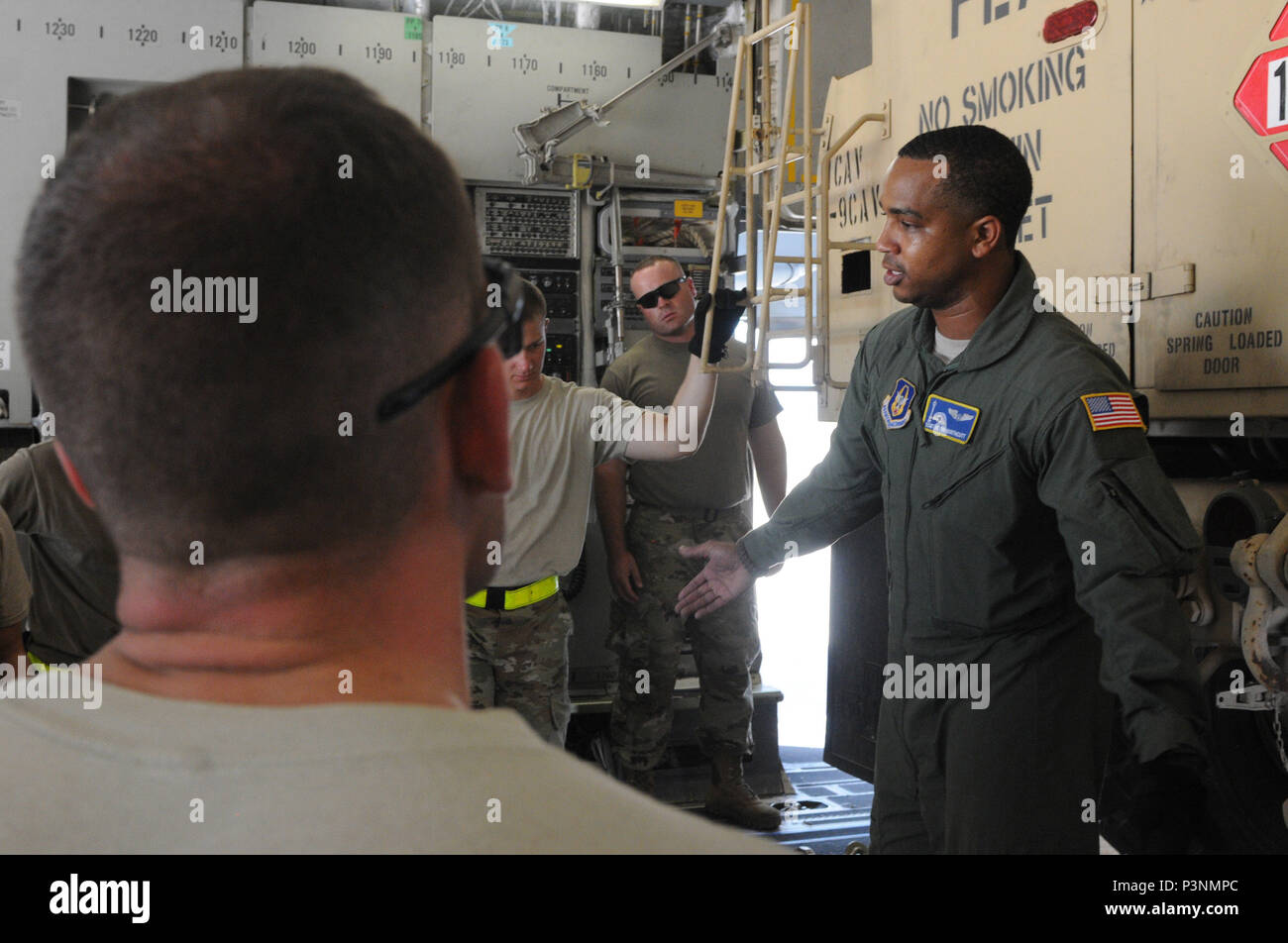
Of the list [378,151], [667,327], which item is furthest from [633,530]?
[378,151]

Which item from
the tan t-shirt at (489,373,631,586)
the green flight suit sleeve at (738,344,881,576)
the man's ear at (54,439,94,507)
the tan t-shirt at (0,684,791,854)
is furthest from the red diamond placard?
the man's ear at (54,439,94,507)

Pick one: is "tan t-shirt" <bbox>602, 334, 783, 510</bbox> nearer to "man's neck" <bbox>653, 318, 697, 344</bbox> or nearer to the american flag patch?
"man's neck" <bbox>653, 318, 697, 344</bbox>

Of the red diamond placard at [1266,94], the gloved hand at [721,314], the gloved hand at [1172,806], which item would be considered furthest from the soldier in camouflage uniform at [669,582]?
the gloved hand at [1172,806]

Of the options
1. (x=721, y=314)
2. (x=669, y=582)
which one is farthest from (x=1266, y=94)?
(x=669, y=582)

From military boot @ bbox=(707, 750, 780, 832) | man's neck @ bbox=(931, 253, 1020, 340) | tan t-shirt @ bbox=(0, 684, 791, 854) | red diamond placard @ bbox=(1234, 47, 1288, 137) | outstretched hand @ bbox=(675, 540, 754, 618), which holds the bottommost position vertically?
military boot @ bbox=(707, 750, 780, 832)

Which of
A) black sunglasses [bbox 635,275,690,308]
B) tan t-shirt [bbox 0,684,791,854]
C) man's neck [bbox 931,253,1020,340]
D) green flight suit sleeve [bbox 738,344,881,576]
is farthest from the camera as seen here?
black sunglasses [bbox 635,275,690,308]

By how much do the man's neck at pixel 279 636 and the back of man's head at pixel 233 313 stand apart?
2cm

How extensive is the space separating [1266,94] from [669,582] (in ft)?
9.44

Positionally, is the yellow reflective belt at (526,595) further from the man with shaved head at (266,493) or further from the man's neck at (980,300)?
the man with shaved head at (266,493)

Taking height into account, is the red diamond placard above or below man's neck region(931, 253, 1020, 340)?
above

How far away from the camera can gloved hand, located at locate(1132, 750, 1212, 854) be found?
5.75 feet

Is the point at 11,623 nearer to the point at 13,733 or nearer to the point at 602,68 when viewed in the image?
the point at 13,733

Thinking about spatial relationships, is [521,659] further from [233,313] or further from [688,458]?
[233,313]

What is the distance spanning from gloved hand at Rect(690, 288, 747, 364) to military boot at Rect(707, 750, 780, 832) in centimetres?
207
